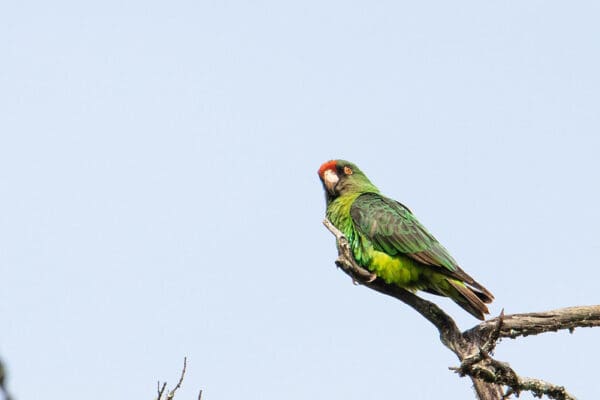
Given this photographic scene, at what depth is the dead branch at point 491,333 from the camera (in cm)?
439

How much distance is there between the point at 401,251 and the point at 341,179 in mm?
1857

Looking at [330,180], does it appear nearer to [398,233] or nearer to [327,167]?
[327,167]

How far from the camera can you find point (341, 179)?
8.72m

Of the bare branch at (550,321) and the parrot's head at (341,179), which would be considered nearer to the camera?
the bare branch at (550,321)

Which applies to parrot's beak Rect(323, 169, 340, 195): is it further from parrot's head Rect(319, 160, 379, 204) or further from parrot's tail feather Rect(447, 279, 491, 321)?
parrot's tail feather Rect(447, 279, 491, 321)

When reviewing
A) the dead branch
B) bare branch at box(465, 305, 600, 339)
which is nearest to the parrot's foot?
the dead branch

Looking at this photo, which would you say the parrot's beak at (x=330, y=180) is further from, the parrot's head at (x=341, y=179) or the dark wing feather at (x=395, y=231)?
the dark wing feather at (x=395, y=231)

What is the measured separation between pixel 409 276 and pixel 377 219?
2.45ft

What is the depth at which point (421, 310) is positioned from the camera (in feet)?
19.8

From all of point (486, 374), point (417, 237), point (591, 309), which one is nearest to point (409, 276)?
point (417, 237)

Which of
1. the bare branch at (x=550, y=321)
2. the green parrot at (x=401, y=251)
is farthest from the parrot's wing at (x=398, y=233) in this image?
Answer: the bare branch at (x=550, y=321)

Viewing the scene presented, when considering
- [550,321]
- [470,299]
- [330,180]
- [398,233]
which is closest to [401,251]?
[398,233]

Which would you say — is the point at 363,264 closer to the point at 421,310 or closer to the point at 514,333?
the point at 421,310

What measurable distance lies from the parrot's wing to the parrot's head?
56 cm
